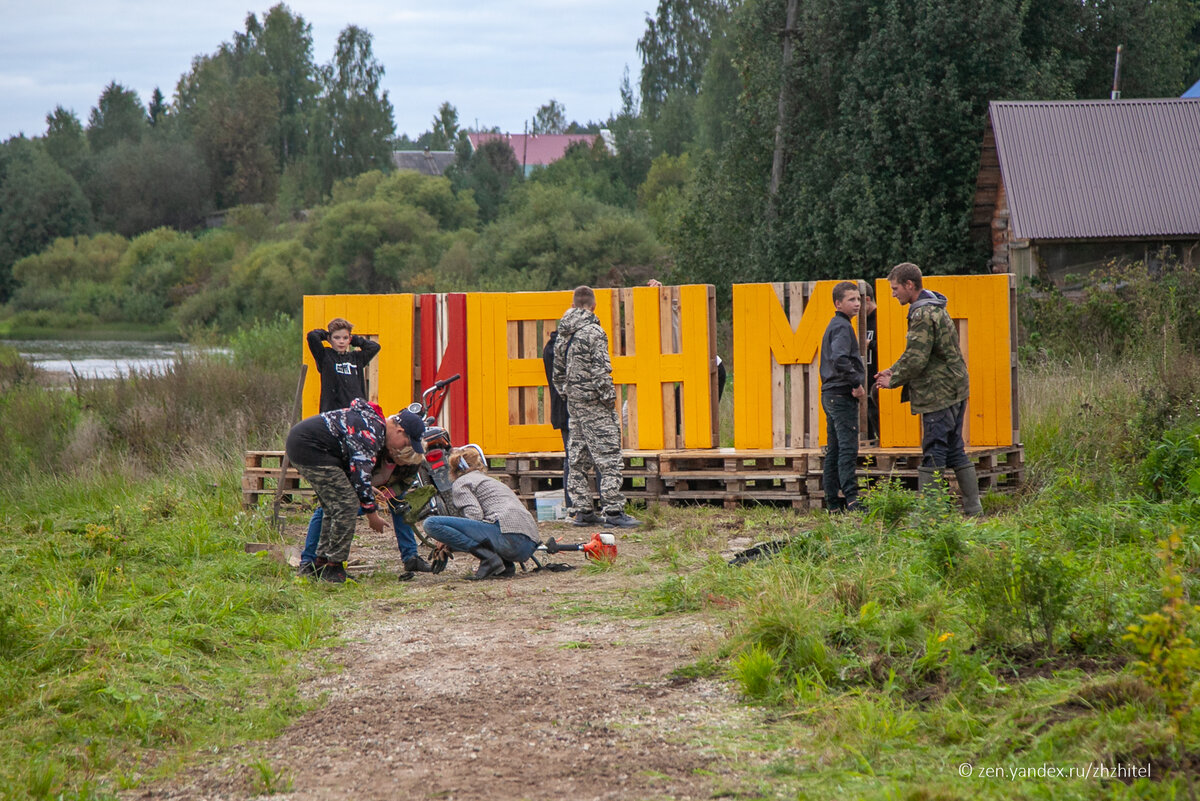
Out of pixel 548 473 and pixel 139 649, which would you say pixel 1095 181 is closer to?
pixel 548 473

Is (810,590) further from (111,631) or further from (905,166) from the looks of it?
(905,166)

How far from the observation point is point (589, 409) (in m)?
10.0

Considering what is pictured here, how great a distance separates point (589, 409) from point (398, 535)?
2.43 m

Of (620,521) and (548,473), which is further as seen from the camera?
(548,473)

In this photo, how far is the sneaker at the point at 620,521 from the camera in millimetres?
9797

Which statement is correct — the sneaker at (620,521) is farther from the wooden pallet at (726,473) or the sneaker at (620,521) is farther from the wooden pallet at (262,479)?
the wooden pallet at (262,479)

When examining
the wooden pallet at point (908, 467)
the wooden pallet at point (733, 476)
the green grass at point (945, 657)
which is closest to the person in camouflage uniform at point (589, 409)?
the wooden pallet at point (733, 476)

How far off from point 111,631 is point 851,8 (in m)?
25.0

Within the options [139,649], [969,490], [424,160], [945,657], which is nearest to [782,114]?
[969,490]

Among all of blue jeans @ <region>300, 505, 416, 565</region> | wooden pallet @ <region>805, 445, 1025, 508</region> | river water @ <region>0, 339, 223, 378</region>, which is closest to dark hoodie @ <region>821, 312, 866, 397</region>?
wooden pallet @ <region>805, 445, 1025, 508</region>

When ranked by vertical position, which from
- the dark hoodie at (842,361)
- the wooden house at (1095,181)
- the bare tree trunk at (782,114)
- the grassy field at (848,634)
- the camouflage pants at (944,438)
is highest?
the bare tree trunk at (782,114)

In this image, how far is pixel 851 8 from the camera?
87.3 feet

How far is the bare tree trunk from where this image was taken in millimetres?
27812

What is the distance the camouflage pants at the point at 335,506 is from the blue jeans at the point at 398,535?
0.21m
